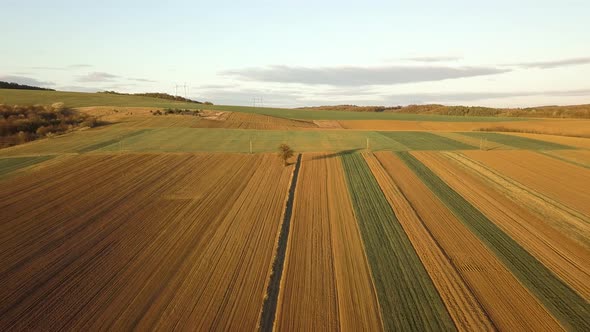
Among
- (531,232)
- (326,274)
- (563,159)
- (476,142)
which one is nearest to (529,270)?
(531,232)

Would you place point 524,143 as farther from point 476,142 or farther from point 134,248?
point 134,248

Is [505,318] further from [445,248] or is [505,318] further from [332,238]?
[332,238]

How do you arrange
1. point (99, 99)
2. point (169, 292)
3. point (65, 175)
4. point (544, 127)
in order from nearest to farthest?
point (169, 292) < point (65, 175) < point (544, 127) < point (99, 99)

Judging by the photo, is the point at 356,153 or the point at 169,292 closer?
the point at 169,292

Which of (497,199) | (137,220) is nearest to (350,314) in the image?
(137,220)

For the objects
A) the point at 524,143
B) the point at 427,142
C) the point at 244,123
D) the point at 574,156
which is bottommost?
the point at 574,156

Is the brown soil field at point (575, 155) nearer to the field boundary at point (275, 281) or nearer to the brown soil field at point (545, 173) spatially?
the brown soil field at point (545, 173)
